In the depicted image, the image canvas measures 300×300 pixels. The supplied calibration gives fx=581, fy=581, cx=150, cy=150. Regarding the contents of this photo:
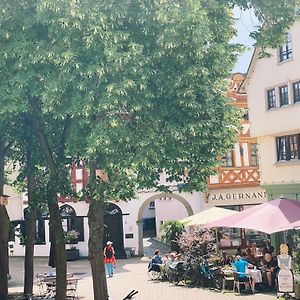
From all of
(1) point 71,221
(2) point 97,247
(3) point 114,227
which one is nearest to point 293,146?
(2) point 97,247

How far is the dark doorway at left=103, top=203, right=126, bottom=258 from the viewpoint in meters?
35.3

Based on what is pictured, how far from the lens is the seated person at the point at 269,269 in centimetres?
1920

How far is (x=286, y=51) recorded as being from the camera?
85.7 feet

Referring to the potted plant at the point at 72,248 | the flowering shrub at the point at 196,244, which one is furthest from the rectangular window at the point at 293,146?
the potted plant at the point at 72,248

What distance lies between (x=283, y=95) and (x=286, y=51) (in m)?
1.97

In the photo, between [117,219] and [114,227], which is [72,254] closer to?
[114,227]

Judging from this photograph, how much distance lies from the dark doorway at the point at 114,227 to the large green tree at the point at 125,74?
824 inches

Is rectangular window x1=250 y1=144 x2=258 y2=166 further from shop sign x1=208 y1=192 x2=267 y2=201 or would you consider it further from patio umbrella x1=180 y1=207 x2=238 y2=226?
patio umbrella x1=180 y1=207 x2=238 y2=226

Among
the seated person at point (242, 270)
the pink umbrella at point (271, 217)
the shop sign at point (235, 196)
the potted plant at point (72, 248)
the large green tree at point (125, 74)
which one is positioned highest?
the large green tree at point (125, 74)

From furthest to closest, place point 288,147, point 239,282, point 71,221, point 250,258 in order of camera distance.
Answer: point 71,221 < point 288,147 < point 250,258 < point 239,282

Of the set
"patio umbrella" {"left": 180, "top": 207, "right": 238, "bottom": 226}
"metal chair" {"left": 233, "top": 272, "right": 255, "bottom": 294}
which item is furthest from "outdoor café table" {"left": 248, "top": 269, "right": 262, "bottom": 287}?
"patio umbrella" {"left": 180, "top": 207, "right": 238, "bottom": 226}

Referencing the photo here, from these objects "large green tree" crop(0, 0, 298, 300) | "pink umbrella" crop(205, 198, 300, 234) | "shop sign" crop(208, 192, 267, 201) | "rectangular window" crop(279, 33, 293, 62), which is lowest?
"pink umbrella" crop(205, 198, 300, 234)

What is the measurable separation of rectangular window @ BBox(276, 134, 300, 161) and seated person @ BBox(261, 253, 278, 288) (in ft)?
24.3

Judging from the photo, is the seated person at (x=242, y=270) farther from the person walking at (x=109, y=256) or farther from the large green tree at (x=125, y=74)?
the person walking at (x=109, y=256)
